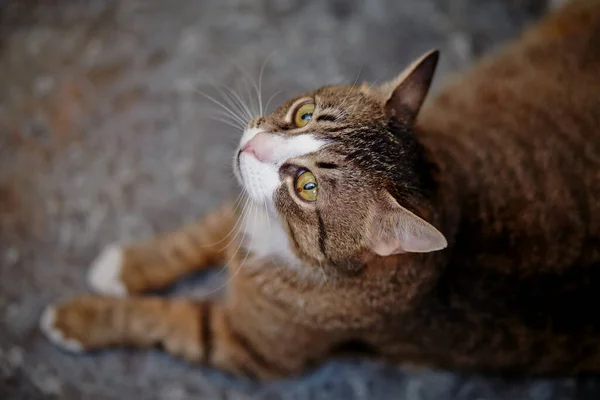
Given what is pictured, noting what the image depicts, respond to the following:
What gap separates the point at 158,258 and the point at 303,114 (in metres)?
0.67

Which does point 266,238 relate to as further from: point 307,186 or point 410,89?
point 410,89

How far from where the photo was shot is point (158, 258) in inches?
61.7

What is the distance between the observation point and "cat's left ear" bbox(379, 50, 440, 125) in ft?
3.78

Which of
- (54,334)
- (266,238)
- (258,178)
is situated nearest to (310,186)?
(258,178)

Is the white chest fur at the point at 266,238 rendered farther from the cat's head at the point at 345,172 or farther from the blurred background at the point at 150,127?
the blurred background at the point at 150,127

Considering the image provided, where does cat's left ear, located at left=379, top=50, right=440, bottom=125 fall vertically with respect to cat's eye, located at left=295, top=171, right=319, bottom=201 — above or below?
above

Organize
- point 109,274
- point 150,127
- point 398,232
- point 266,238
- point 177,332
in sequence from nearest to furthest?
point 398,232, point 266,238, point 177,332, point 109,274, point 150,127

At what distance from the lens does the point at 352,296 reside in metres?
1.14

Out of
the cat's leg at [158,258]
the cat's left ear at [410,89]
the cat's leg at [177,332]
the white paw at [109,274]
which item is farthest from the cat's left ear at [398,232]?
the white paw at [109,274]

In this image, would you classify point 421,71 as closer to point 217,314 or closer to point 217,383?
point 217,314

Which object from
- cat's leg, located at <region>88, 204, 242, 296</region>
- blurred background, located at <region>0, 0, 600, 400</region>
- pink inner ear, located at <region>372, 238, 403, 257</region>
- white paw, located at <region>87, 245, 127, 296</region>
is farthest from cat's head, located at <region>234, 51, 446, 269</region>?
white paw, located at <region>87, 245, 127, 296</region>

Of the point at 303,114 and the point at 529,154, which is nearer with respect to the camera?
the point at 303,114

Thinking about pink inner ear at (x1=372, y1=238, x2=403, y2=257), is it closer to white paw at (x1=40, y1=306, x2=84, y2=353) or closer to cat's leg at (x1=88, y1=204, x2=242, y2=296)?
cat's leg at (x1=88, y1=204, x2=242, y2=296)

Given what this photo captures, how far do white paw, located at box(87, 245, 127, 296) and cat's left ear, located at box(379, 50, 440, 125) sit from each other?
891 millimetres
